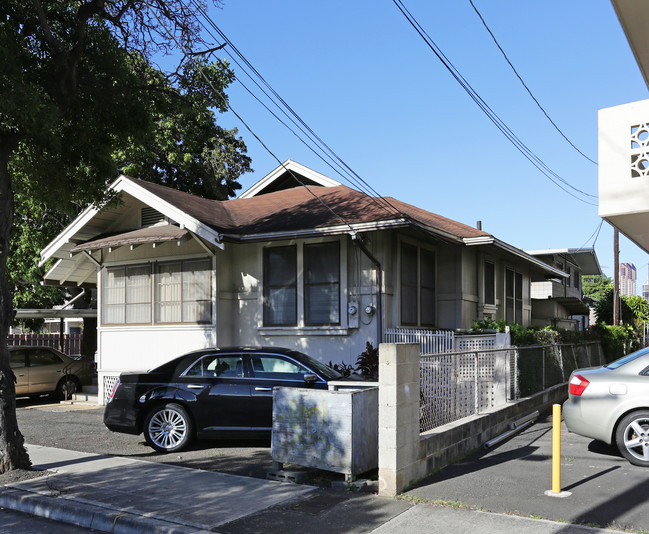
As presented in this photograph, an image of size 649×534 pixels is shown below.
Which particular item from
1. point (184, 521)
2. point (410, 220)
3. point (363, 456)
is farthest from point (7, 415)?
point (410, 220)

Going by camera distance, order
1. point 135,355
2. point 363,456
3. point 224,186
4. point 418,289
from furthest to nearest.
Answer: point 224,186
point 135,355
point 418,289
point 363,456

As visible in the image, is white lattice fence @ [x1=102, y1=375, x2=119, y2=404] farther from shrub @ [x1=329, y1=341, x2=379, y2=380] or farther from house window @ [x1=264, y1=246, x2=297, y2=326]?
shrub @ [x1=329, y1=341, x2=379, y2=380]

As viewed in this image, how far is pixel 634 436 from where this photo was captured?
8.37m

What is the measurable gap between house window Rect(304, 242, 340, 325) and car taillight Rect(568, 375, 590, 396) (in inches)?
230

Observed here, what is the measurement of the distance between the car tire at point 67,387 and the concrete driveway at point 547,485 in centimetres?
1276

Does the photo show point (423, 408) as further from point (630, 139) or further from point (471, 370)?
point (630, 139)

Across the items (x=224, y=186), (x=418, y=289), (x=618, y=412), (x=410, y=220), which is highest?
(x=224, y=186)

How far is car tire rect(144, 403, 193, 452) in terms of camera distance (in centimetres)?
984

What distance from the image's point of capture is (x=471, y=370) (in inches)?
402

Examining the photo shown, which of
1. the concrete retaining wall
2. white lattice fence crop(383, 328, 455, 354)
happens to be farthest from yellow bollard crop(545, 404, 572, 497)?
white lattice fence crop(383, 328, 455, 354)

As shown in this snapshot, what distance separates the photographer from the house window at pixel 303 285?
46.4 feet

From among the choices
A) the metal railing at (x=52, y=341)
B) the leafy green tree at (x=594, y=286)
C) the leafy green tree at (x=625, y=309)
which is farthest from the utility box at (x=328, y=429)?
the leafy green tree at (x=594, y=286)

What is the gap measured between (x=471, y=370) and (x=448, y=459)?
2146 millimetres

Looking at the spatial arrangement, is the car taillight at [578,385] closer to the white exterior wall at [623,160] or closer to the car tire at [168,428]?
the white exterior wall at [623,160]
